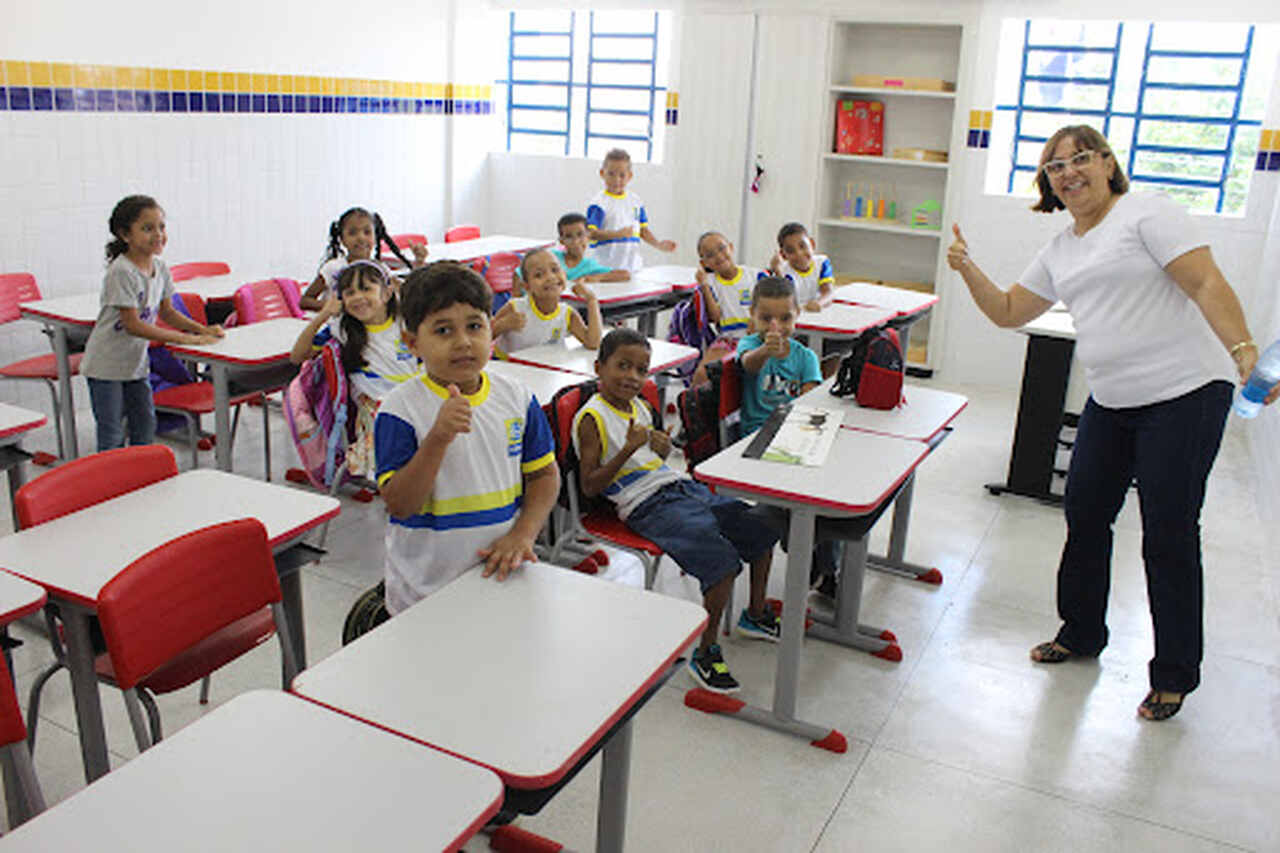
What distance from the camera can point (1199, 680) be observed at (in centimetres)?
317

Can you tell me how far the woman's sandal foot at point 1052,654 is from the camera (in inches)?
138

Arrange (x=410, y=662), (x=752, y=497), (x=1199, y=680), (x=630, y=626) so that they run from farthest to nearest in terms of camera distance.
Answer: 1. (x=1199, y=680)
2. (x=752, y=497)
3. (x=630, y=626)
4. (x=410, y=662)

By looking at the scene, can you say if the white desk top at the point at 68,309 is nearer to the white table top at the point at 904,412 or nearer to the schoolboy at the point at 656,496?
the schoolboy at the point at 656,496

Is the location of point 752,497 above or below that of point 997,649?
above

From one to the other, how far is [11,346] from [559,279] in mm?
2905

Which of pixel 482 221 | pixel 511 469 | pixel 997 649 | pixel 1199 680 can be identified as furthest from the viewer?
pixel 482 221

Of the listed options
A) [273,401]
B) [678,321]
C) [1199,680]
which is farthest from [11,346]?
[1199,680]

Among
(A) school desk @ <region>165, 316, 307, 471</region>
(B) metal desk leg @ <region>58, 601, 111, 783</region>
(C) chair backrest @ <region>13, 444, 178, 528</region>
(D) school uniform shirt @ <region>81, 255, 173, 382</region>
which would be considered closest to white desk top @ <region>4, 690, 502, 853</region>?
(B) metal desk leg @ <region>58, 601, 111, 783</region>

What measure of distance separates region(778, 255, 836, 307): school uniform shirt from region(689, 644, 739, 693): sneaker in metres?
2.47

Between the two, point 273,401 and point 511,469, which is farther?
point 273,401

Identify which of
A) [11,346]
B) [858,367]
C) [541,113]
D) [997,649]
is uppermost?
[541,113]

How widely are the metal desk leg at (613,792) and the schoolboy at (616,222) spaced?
4568 mm

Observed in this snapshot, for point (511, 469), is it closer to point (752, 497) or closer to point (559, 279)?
point (752, 497)

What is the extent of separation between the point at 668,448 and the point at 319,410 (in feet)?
4.95
